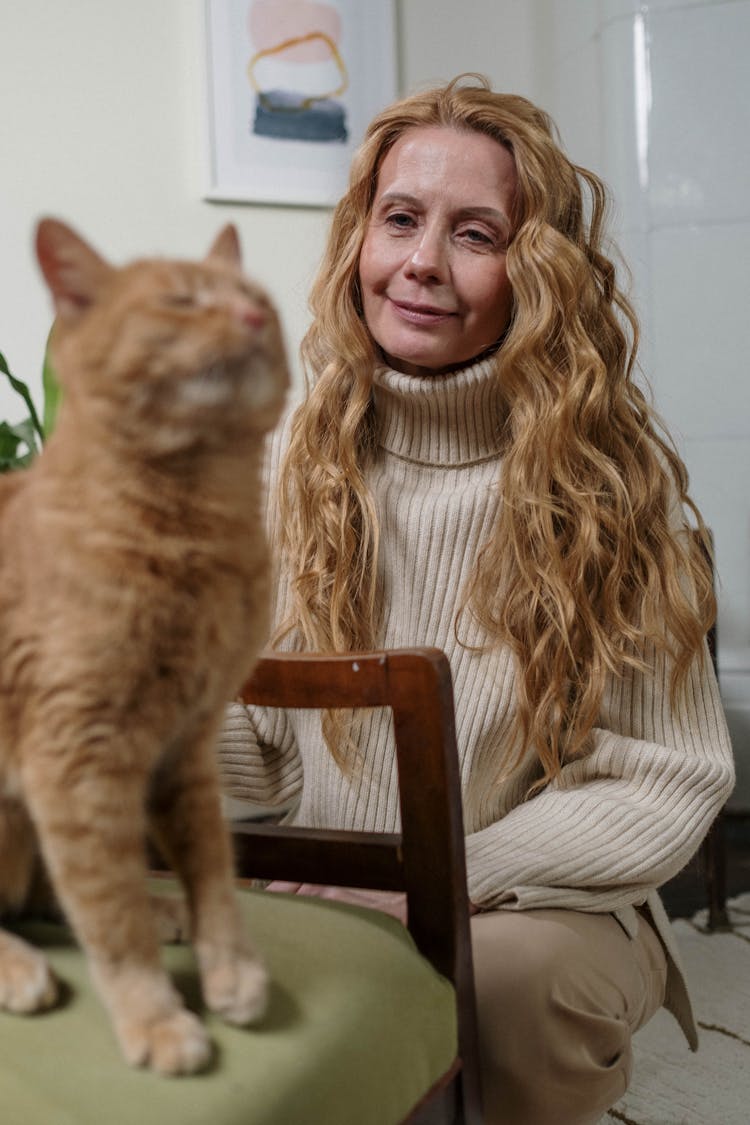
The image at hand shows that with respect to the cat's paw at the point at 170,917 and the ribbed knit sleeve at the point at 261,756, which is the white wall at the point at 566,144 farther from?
the cat's paw at the point at 170,917

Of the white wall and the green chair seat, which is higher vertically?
the white wall

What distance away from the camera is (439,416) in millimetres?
1051

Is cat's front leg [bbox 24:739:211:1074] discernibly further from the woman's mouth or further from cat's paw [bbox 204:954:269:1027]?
the woman's mouth

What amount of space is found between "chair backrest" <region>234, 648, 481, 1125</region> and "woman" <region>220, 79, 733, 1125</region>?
0.80 ft

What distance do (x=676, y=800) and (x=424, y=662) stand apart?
423mm

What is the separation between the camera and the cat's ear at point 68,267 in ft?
1.16

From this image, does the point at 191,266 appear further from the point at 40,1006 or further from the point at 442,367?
the point at 442,367

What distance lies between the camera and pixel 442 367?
1036mm

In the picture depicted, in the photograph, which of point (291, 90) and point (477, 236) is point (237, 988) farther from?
point (291, 90)

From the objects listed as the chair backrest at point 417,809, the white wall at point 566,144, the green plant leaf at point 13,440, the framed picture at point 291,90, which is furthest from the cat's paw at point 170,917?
the framed picture at point 291,90

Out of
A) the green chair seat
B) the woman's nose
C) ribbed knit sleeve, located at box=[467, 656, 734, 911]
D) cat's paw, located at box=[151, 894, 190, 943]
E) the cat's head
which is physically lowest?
ribbed knit sleeve, located at box=[467, 656, 734, 911]

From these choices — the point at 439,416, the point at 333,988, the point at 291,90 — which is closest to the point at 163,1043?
the point at 333,988

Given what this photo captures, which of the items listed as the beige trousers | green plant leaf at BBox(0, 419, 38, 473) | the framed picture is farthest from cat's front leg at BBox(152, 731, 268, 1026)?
the framed picture

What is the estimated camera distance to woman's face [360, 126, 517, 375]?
96 centimetres
